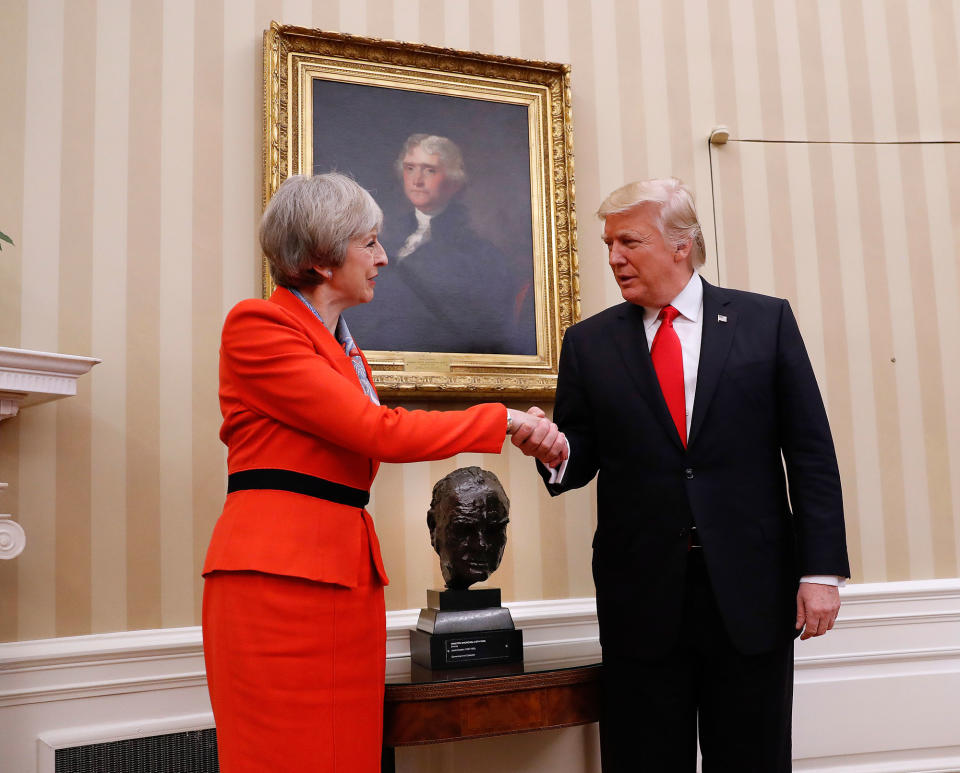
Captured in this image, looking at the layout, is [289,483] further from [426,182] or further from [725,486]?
[426,182]

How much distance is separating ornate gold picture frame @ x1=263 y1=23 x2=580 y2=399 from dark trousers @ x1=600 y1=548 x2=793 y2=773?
1120 mm

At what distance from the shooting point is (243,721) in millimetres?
1733

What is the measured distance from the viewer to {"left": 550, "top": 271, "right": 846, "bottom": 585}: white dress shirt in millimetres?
2195

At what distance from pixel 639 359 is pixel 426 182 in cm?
115

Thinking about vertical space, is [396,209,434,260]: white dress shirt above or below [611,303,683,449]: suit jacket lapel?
above

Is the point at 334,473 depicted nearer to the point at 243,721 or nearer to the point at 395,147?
the point at 243,721

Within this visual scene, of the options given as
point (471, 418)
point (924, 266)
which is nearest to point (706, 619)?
point (471, 418)

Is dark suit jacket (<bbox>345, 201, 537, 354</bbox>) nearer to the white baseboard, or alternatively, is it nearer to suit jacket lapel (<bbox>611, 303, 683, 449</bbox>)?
suit jacket lapel (<bbox>611, 303, 683, 449</bbox>)

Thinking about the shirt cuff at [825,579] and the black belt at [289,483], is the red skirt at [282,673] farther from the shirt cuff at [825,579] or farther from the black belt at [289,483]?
the shirt cuff at [825,579]

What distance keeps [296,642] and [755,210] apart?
249cm

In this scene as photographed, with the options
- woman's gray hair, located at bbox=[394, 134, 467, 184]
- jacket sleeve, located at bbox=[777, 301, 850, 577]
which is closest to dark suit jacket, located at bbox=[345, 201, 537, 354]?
woman's gray hair, located at bbox=[394, 134, 467, 184]

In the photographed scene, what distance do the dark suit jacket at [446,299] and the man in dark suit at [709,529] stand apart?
771mm

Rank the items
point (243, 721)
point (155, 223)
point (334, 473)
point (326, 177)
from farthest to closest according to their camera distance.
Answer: point (155, 223), point (326, 177), point (334, 473), point (243, 721)

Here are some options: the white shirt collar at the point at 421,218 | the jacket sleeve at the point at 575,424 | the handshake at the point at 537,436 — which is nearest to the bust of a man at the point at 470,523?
the jacket sleeve at the point at 575,424
